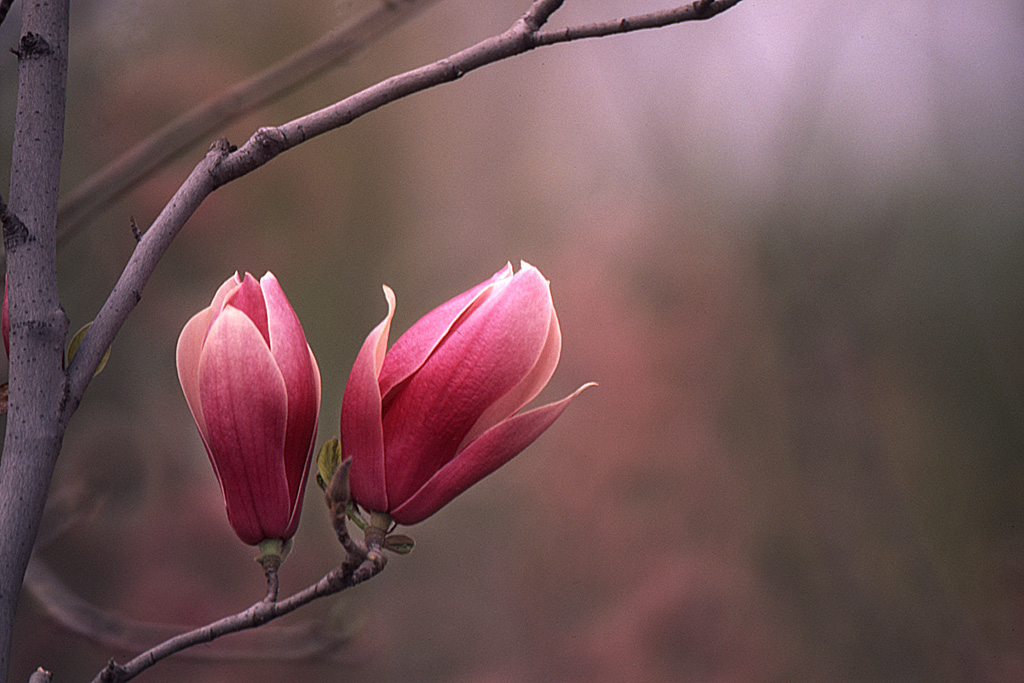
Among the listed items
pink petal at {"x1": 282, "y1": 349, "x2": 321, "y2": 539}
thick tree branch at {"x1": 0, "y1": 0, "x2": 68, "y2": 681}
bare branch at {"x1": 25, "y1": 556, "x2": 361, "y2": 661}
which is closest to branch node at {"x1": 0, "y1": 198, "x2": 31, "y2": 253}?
thick tree branch at {"x1": 0, "y1": 0, "x2": 68, "y2": 681}

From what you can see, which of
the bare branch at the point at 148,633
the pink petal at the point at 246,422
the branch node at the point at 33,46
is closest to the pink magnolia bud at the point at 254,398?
the pink petal at the point at 246,422

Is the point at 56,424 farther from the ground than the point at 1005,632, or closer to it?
farther from the ground

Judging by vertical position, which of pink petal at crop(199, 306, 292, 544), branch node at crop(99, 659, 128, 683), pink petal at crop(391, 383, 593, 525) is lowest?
branch node at crop(99, 659, 128, 683)

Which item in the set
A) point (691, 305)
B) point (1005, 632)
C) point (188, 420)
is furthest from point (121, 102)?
point (1005, 632)

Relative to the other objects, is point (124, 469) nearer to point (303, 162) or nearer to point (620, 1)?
point (303, 162)

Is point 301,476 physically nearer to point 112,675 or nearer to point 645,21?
point 112,675

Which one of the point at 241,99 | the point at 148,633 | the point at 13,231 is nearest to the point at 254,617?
the point at 13,231

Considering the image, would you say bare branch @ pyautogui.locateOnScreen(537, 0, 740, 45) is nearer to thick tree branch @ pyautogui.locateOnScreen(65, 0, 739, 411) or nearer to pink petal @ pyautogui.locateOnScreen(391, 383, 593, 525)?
thick tree branch @ pyautogui.locateOnScreen(65, 0, 739, 411)
